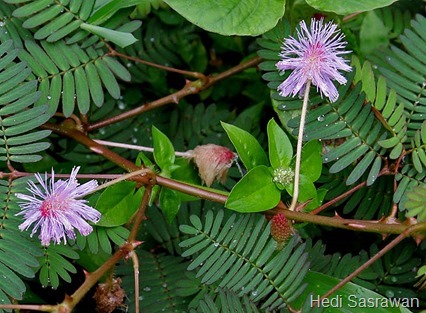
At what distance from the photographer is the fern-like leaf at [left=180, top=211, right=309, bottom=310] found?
1071 mm

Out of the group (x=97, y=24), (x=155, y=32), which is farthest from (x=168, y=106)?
(x=97, y=24)

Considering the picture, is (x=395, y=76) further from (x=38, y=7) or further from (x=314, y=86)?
(x=38, y=7)

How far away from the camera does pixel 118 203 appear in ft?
3.67

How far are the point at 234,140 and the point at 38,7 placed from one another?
45 centimetres

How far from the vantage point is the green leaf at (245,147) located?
1.12 metres

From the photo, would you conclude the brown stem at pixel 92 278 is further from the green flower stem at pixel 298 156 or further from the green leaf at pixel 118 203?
the green flower stem at pixel 298 156

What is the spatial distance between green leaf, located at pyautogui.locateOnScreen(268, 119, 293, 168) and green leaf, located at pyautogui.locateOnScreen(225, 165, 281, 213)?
0.09ft

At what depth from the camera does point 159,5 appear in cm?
149

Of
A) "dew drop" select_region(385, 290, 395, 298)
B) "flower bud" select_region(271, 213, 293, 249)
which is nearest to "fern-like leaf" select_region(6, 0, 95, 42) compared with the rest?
"flower bud" select_region(271, 213, 293, 249)

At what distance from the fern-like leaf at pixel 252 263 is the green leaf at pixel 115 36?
1.17 feet

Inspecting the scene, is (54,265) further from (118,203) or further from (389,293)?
(389,293)

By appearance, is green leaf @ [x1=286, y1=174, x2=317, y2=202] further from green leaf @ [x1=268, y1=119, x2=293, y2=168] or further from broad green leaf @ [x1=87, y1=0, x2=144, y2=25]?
broad green leaf @ [x1=87, y1=0, x2=144, y2=25]

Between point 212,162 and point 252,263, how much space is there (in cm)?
22

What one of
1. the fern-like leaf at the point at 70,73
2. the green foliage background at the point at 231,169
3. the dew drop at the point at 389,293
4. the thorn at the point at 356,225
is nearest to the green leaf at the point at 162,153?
the green foliage background at the point at 231,169
